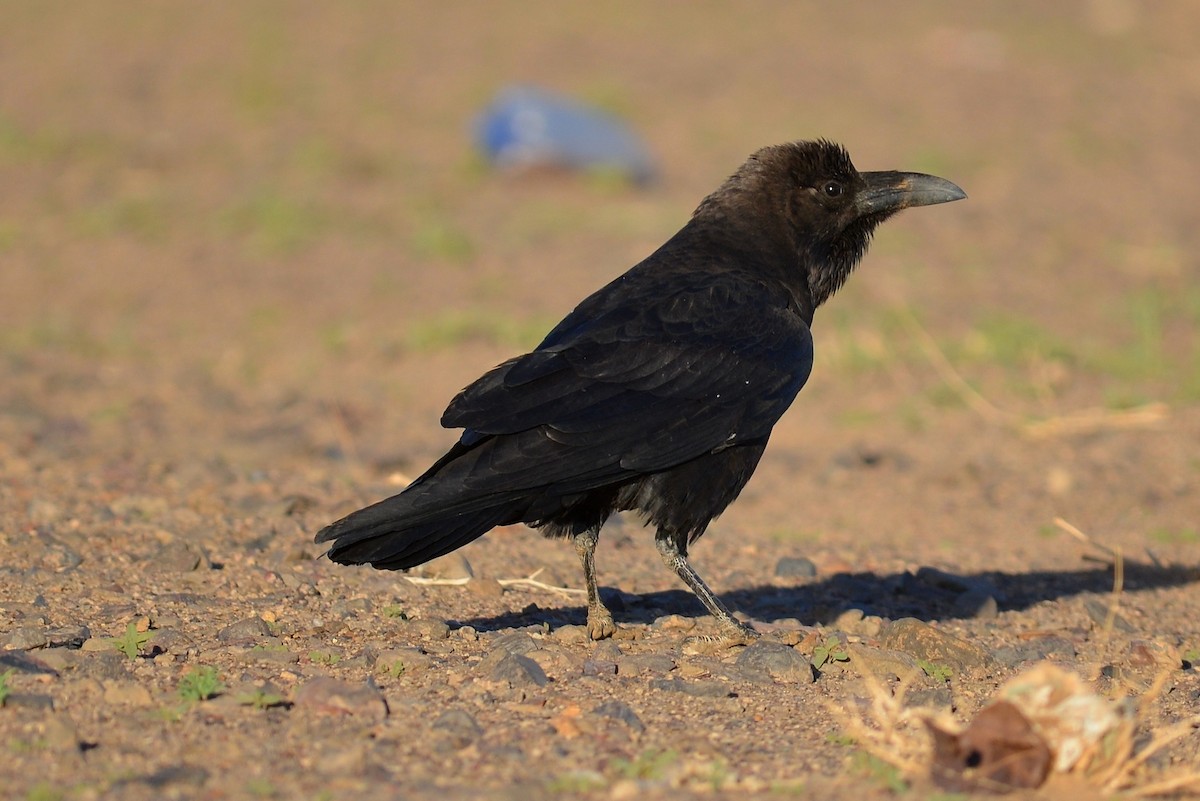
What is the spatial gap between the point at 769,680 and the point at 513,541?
6.20ft

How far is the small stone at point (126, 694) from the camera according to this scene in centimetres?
366

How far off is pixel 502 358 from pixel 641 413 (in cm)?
422

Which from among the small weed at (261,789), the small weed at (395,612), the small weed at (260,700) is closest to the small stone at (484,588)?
the small weed at (395,612)

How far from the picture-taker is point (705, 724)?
3.79 metres

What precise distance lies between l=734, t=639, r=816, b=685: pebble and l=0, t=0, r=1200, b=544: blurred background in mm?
3029

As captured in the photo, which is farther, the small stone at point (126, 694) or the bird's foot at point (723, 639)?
the bird's foot at point (723, 639)

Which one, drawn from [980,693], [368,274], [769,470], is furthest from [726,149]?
[980,693]

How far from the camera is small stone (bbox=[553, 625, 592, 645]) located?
4532 millimetres

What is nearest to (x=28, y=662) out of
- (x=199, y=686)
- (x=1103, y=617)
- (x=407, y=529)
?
(x=199, y=686)

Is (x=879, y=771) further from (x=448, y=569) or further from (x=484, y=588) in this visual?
(x=448, y=569)

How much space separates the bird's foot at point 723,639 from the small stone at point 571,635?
Answer: 0.30 meters

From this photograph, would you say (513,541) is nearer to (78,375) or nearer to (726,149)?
(78,375)

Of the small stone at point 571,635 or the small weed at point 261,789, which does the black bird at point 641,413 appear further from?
the small weed at point 261,789

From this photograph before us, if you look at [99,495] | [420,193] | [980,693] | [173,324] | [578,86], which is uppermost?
[578,86]
